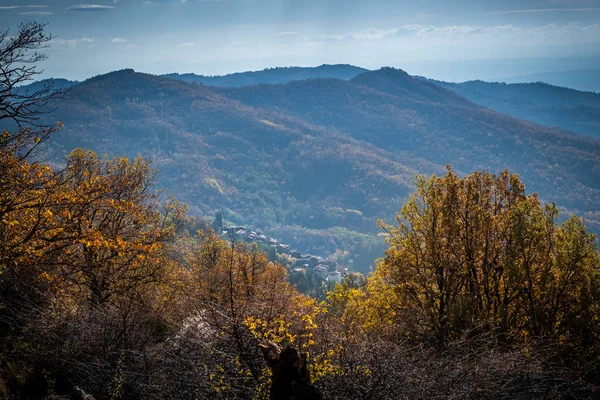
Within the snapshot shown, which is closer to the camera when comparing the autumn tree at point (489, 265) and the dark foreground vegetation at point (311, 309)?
the dark foreground vegetation at point (311, 309)

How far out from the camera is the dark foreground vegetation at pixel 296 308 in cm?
1015

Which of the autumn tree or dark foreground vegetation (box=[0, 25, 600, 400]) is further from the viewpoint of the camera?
the autumn tree

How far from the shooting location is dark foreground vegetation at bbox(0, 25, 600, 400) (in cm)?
1015

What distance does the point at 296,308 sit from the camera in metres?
12.7

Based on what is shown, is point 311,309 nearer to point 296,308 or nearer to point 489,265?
point 296,308

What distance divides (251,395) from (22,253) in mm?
6592

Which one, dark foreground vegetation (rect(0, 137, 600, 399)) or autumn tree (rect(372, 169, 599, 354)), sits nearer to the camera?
dark foreground vegetation (rect(0, 137, 600, 399))

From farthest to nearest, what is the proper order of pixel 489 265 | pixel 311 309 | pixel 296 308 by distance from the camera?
Answer: pixel 489 265
pixel 296 308
pixel 311 309

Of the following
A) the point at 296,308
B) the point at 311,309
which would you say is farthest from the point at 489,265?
→ the point at 296,308

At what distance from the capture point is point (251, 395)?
31.1 feet

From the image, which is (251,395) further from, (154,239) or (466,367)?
(154,239)

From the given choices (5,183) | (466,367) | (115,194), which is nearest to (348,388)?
(466,367)

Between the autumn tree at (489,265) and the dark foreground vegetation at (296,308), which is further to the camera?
the autumn tree at (489,265)

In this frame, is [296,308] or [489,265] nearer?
[296,308]
